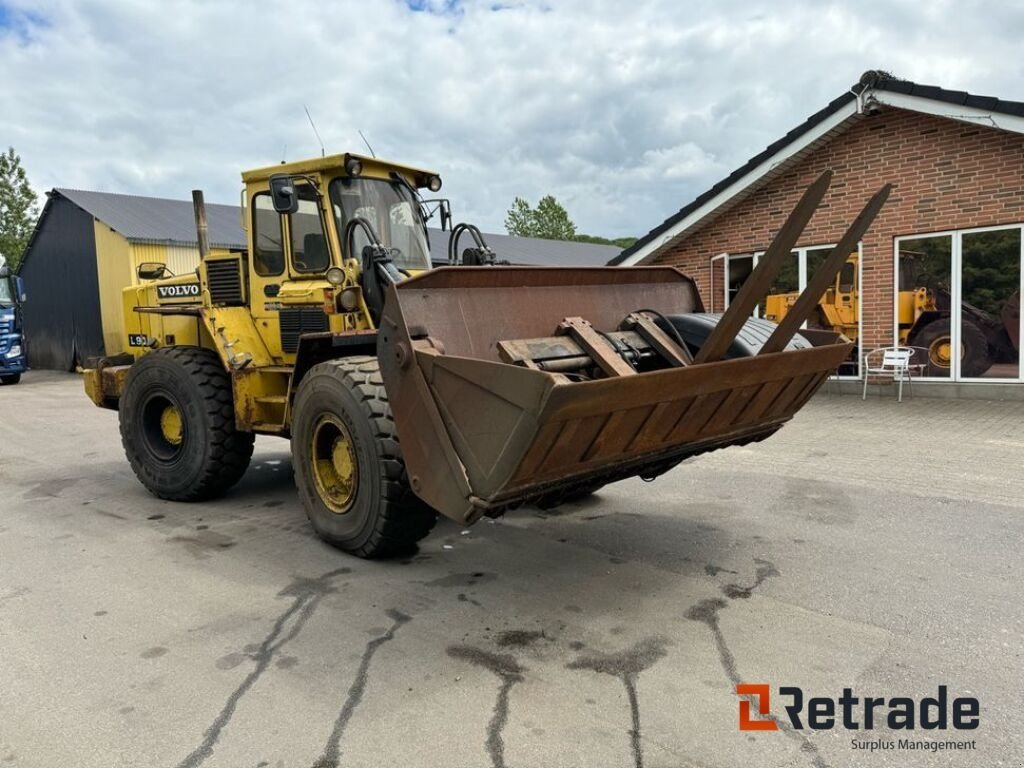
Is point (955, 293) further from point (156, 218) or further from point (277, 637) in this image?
point (156, 218)

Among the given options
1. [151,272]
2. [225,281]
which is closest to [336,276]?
[225,281]

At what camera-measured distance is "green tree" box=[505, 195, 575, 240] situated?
4975 centimetres

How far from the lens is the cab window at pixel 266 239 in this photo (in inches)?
225

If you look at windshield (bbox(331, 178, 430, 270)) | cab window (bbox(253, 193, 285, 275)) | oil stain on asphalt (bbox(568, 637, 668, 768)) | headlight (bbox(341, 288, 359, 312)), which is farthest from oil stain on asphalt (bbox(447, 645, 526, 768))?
cab window (bbox(253, 193, 285, 275))

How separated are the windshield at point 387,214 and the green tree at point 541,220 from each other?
44.6m

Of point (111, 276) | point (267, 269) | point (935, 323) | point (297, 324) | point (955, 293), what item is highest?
point (111, 276)

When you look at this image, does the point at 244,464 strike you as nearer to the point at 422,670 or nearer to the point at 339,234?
the point at 339,234

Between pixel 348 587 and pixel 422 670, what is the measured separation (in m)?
1.09

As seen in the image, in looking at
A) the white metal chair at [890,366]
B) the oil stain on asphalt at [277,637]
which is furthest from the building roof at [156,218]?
the oil stain on asphalt at [277,637]

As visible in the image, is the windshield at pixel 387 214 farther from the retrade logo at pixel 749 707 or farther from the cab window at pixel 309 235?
the retrade logo at pixel 749 707

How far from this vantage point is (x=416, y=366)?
3549 mm

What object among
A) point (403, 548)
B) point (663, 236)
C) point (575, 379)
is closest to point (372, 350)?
point (403, 548)

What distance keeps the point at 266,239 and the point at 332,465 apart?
6.72 feet

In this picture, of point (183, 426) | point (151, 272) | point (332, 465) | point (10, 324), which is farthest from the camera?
point (10, 324)
